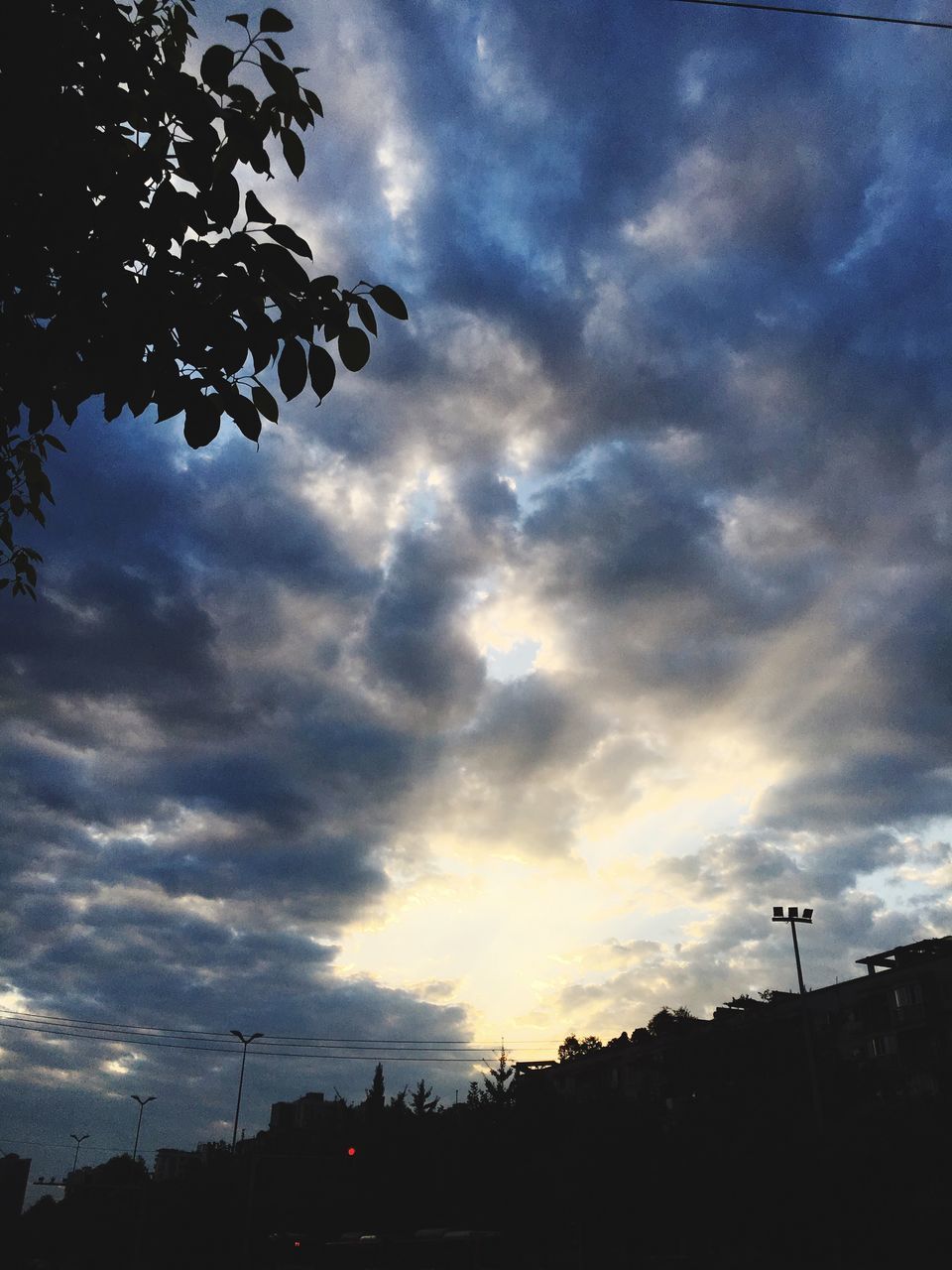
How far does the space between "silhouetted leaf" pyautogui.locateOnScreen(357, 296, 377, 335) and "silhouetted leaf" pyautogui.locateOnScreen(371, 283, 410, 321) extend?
1.9 inches

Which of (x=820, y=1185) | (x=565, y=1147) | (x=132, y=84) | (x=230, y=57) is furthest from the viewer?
(x=565, y=1147)

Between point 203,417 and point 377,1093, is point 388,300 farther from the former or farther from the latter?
point 377,1093

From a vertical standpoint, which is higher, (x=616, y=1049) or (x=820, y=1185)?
(x=616, y=1049)

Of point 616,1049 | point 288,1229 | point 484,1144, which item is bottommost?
point 288,1229

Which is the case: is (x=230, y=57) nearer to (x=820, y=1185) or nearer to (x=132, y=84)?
(x=132, y=84)

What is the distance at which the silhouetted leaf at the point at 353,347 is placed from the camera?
3.68 meters

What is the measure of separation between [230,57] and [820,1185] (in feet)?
144

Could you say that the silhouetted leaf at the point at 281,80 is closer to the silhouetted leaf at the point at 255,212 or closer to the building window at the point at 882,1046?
the silhouetted leaf at the point at 255,212

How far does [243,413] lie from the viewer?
3.68 m

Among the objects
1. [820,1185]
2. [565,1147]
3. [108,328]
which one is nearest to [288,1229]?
[565,1147]

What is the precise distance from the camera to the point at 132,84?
393 cm

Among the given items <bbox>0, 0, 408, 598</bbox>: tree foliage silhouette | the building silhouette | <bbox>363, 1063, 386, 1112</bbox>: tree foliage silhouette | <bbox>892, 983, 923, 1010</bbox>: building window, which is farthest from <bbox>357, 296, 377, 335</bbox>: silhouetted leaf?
<bbox>363, 1063, 386, 1112</bbox>: tree foliage silhouette

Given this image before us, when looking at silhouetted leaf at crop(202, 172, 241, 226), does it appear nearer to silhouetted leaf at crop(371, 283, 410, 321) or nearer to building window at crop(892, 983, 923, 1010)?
silhouetted leaf at crop(371, 283, 410, 321)

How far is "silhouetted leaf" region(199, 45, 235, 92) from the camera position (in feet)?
11.4
